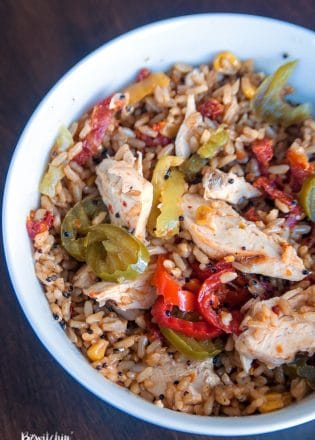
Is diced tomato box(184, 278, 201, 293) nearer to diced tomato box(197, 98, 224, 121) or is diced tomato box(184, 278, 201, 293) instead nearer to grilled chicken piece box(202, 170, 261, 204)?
grilled chicken piece box(202, 170, 261, 204)

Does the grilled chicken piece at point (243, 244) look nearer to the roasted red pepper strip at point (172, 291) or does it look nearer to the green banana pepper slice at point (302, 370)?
the roasted red pepper strip at point (172, 291)

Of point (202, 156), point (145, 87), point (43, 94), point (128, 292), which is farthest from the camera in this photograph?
point (43, 94)

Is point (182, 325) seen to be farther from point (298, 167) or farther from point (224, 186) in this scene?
point (298, 167)

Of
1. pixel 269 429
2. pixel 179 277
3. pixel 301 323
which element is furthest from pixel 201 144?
pixel 269 429

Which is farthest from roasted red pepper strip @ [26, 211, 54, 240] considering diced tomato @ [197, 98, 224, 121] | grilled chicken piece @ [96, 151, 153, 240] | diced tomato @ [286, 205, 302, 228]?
diced tomato @ [286, 205, 302, 228]

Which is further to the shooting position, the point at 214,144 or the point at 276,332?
the point at 214,144

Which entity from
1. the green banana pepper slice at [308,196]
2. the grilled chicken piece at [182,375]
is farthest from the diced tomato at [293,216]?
the grilled chicken piece at [182,375]

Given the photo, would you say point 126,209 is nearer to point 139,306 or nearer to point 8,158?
point 139,306

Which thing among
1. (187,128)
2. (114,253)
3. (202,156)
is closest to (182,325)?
(114,253)
